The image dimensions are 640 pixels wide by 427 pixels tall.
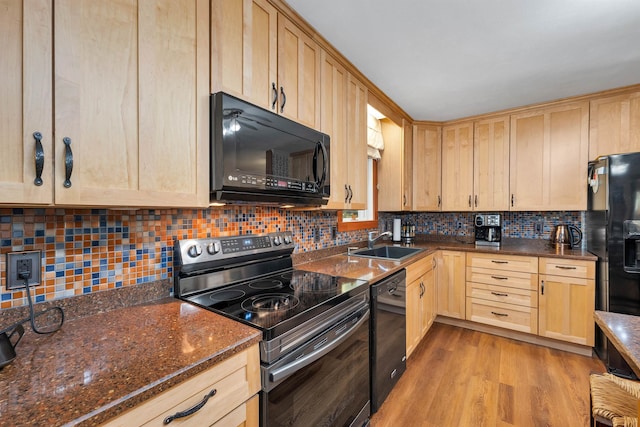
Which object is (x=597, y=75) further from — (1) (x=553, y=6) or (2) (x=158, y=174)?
(2) (x=158, y=174)

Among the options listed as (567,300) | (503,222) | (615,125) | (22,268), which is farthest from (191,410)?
(615,125)

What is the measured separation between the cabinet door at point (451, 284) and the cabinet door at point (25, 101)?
10.2 feet

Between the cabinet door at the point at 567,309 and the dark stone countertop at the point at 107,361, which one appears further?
the cabinet door at the point at 567,309

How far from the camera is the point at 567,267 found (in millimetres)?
2453

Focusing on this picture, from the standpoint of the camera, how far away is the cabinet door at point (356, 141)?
206 centimetres

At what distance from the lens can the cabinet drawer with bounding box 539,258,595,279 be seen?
7.80ft

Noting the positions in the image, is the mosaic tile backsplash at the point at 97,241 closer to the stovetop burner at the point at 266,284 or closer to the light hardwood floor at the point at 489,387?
the stovetop burner at the point at 266,284

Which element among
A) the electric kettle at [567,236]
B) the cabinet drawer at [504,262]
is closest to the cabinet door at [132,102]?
the cabinet drawer at [504,262]

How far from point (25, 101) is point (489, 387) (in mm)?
2816

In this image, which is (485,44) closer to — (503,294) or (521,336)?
(503,294)

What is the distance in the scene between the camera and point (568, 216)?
9.66 ft

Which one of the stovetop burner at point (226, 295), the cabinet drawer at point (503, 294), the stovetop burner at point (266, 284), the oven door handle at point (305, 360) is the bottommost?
the cabinet drawer at point (503, 294)

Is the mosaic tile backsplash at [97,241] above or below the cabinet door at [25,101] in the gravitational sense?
→ below

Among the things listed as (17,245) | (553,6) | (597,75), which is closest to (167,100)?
(17,245)
